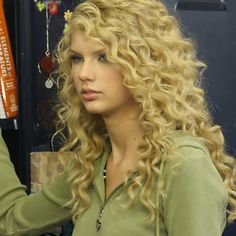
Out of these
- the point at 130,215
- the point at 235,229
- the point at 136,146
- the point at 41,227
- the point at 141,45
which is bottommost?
the point at 235,229

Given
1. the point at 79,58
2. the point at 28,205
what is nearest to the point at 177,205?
the point at 79,58

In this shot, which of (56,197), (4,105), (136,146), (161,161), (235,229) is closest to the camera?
(161,161)

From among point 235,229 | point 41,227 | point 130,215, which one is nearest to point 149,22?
point 130,215

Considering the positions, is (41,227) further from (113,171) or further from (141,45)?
(141,45)

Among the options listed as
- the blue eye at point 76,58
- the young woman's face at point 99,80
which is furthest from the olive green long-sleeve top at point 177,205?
the blue eye at point 76,58

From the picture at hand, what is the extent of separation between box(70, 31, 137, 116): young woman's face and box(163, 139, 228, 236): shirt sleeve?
0.74ft

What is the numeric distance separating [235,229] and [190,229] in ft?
2.68

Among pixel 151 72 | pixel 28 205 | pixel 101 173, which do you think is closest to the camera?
pixel 151 72

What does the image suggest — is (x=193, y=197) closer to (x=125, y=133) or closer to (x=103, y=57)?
(x=125, y=133)

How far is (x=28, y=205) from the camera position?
1.72 m

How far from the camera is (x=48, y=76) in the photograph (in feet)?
6.07

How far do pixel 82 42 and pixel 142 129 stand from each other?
28 centimetres

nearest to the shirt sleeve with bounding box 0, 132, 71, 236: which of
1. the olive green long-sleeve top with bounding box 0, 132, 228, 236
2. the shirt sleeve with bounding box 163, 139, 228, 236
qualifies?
the olive green long-sleeve top with bounding box 0, 132, 228, 236

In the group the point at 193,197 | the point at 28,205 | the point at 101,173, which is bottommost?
the point at 28,205
